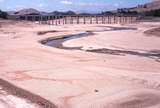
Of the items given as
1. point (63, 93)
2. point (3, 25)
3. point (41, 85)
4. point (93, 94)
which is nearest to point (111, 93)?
point (93, 94)

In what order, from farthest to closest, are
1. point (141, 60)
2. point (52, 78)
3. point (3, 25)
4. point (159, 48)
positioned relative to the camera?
point (3, 25), point (159, 48), point (141, 60), point (52, 78)

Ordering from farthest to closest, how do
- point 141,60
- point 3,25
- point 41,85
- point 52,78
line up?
point 3,25 → point 141,60 → point 52,78 → point 41,85

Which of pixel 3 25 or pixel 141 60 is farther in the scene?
pixel 3 25

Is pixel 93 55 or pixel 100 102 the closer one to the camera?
pixel 100 102

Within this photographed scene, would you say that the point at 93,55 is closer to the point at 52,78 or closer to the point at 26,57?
the point at 26,57

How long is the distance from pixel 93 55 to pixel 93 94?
8909 mm

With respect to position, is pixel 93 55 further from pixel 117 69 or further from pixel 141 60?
pixel 117 69

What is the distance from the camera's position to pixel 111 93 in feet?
36.1

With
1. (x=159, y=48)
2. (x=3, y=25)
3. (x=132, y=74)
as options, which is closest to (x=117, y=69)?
(x=132, y=74)

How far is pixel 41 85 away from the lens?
40.4 ft

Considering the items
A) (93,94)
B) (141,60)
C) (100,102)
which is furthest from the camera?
(141,60)

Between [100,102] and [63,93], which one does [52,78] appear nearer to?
[63,93]

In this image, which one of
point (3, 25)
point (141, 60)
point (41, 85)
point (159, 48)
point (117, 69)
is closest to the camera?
point (41, 85)

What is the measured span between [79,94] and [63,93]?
0.49 meters
